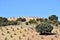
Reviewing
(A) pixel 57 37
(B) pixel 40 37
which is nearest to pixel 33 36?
(B) pixel 40 37

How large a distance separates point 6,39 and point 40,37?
6.15 metres

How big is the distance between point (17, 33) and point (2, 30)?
3.43 m

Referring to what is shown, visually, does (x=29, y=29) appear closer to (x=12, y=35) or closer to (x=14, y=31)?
(x=14, y=31)

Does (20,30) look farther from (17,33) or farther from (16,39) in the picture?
(16,39)

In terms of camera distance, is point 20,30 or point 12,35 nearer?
point 12,35

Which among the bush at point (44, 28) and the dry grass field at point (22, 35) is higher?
the bush at point (44, 28)

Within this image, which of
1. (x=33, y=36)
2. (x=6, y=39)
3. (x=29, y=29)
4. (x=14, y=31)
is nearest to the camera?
(x=6, y=39)

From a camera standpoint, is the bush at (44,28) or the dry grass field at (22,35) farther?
the bush at (44,28)

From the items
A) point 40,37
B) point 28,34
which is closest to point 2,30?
point 28,34

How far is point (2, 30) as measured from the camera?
45.5 m

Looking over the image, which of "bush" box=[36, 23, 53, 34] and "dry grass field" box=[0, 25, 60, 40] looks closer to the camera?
"dry grass field" box=[0, 25, 60, 40]

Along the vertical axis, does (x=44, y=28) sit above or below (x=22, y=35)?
above

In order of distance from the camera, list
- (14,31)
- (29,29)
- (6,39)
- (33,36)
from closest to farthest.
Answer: (6,39)
(33,36)
(14,31)
(29,29)

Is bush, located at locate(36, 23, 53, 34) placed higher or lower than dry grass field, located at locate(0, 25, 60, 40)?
higher
